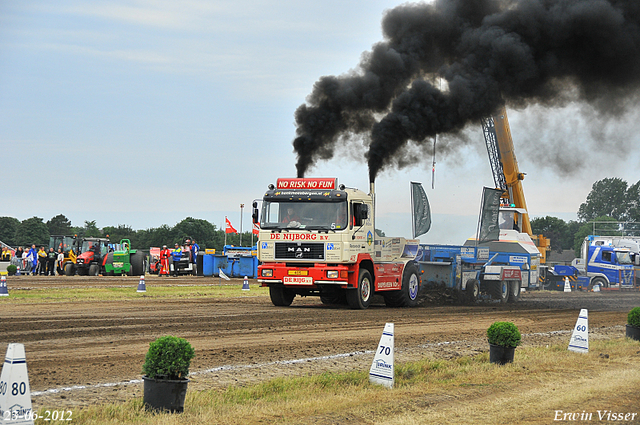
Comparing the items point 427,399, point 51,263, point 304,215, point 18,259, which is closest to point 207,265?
point 51,263

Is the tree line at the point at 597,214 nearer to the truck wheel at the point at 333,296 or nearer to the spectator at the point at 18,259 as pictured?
the spectator at the point at 18,259

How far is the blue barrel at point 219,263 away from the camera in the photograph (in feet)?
124

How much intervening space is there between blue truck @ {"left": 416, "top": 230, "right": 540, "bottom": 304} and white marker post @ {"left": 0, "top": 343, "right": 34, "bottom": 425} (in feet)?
57.2

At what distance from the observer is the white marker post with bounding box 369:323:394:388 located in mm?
7871

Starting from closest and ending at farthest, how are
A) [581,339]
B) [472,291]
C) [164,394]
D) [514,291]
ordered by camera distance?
[164,394] → [581,339] → [472,291] → [514,291]

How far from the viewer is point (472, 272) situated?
73.4 feet

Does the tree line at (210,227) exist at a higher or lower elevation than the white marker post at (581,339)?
higher

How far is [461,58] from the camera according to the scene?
928 inches

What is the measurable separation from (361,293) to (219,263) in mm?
21035

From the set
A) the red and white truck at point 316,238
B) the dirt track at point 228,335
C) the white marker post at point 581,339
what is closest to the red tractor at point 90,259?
the dirt track at point 228,335

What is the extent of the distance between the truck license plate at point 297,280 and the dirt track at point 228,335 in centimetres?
79

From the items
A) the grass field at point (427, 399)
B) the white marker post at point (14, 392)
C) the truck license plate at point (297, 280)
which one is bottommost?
the grass field at point (427, 399)

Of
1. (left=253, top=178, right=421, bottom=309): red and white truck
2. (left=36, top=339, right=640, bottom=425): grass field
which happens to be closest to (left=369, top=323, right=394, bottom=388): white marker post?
(left=36, top=339, right=640, bottom=425): grass field

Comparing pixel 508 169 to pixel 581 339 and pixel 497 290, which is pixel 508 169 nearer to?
pixel 497 290
